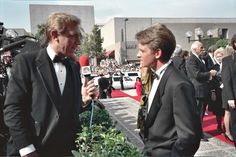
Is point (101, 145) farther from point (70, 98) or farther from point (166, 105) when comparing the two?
point (166, 105)

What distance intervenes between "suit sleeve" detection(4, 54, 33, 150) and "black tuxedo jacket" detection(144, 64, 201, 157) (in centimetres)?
97

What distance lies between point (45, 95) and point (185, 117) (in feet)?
3.63

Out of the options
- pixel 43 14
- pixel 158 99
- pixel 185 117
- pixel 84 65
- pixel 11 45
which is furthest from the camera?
pixel 43 14

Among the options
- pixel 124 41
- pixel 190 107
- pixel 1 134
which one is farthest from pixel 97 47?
pixel 190 107

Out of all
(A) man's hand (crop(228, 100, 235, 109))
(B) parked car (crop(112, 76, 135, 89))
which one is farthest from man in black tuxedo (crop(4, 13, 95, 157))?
(B) parked car (crop(112, 76, 135, 89))

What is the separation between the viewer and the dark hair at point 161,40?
2018mm

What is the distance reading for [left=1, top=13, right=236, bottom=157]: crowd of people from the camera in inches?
74.2

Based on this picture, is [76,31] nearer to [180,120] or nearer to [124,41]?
[180,120]

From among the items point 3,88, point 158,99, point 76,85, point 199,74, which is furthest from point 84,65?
point 199,74

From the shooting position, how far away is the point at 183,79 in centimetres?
191

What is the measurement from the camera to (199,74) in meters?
5.40

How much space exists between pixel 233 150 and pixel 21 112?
3.93 metres

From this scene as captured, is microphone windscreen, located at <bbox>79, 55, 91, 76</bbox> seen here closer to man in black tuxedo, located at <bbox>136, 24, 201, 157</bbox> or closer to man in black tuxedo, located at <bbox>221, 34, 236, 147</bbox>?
man in black tuxedo, located at <bbox>136, 24, 201, 157</bbox>

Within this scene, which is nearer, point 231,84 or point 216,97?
point 231,84
